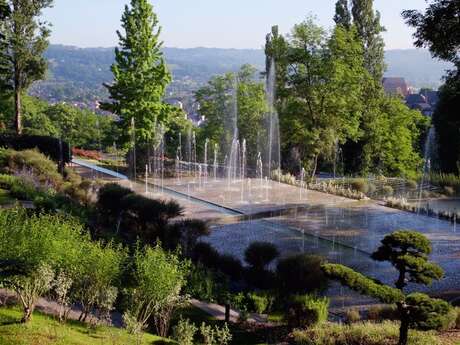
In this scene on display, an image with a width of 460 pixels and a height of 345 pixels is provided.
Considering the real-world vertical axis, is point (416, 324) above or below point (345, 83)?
below

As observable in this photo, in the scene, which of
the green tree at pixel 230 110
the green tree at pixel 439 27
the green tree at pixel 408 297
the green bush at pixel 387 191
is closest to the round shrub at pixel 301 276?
the green tree at pixel 408 297

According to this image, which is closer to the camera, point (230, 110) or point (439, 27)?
point (439, 27)

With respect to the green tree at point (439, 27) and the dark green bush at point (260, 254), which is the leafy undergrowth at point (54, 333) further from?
the green tree at point (439, 27)

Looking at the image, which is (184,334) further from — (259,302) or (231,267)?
(231,267)

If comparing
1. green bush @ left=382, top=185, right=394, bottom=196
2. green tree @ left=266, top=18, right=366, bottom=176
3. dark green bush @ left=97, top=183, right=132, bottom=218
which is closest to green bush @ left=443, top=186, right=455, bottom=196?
green bush @ left=382, top=185, right=394, bottom=196

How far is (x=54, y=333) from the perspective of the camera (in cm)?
610

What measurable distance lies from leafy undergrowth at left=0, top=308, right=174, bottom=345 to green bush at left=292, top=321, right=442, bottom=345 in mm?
1800

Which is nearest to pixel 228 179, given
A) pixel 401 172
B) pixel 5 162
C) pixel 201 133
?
pixel 201 133

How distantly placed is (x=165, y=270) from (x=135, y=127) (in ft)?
48.7

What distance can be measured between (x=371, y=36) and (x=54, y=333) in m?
23.9

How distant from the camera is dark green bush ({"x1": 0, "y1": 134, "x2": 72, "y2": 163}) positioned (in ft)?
65.6

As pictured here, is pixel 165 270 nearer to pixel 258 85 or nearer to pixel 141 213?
pixel 141 213

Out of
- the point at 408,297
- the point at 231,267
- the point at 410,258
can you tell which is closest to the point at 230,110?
the point at 231,267

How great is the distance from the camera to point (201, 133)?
86.5ft
